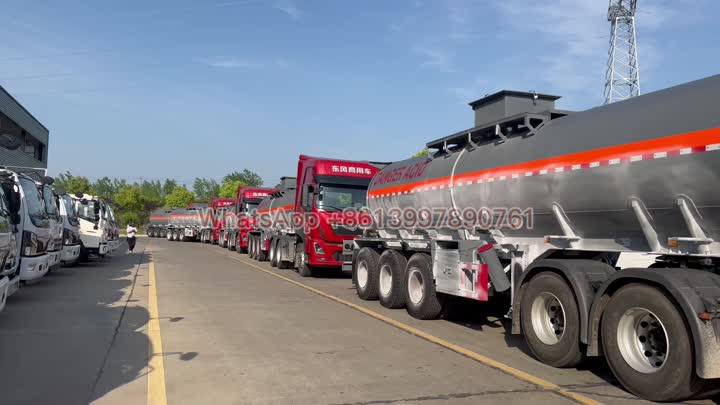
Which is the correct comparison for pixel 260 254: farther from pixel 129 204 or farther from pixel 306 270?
pixel 129 204

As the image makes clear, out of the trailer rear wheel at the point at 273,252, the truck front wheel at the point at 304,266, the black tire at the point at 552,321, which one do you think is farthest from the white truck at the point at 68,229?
the black tire at the point at 552,321

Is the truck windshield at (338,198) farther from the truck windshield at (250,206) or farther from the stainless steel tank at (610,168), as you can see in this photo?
the truck windshield at (250,206)

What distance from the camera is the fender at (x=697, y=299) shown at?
4664mm

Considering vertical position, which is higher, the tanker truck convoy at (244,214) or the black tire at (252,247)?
the tanker truck convoy at (244,214)

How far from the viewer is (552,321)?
672cm

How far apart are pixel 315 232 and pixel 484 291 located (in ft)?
29.3

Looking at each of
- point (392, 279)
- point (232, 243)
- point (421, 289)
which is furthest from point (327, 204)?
point (232, 243)

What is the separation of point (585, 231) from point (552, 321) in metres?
1.17

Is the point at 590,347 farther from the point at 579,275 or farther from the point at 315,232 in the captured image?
the point at 315,232

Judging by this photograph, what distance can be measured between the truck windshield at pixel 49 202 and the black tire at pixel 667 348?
11.9 meters

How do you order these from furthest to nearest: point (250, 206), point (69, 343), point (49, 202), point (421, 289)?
point (250, 206) → point (49, 202) → point (421, 289) → point (69, 343)

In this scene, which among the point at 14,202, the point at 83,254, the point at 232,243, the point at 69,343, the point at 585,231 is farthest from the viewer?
the point at 232,243

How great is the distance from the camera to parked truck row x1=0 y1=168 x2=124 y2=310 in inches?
321

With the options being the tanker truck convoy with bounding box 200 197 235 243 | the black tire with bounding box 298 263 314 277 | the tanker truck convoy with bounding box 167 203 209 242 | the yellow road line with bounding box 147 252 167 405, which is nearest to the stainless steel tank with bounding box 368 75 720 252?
the yellow road line with bounding box 147 252 167 405
